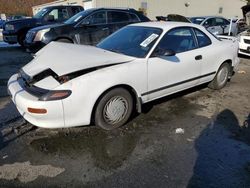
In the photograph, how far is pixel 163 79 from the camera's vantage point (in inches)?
173

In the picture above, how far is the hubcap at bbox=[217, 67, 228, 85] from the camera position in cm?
577

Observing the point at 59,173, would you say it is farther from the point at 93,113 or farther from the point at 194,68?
the point at 194,68

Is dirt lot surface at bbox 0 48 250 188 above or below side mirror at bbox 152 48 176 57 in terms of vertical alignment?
below

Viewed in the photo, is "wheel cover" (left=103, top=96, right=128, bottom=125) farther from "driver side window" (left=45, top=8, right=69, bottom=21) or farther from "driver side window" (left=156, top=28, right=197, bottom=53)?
"driver side window" (left=45, top=8, right=69, bottom=21)

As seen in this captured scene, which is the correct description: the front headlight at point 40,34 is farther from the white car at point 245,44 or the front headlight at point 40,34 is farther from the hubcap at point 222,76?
the white car at point 245,44

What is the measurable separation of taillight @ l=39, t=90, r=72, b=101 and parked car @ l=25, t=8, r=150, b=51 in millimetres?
5650

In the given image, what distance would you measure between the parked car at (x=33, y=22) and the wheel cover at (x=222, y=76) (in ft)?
25.9

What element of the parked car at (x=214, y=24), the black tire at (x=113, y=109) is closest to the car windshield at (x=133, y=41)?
the black tire at (x=113, y=109)

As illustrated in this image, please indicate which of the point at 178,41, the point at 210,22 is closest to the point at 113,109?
the point at 178,41

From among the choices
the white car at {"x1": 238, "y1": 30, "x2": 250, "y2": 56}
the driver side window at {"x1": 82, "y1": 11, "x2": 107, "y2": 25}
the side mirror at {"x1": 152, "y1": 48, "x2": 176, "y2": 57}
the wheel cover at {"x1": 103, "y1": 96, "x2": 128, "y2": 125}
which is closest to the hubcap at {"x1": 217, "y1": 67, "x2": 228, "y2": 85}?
the side mirror at {"x1": 152, "y1": 48, "x2": 176, "y2": 57}

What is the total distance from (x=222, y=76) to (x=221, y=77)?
4cm

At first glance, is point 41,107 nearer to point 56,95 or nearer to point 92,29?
point 56,95

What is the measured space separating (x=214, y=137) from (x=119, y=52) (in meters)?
1.99

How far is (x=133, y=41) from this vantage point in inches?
179
